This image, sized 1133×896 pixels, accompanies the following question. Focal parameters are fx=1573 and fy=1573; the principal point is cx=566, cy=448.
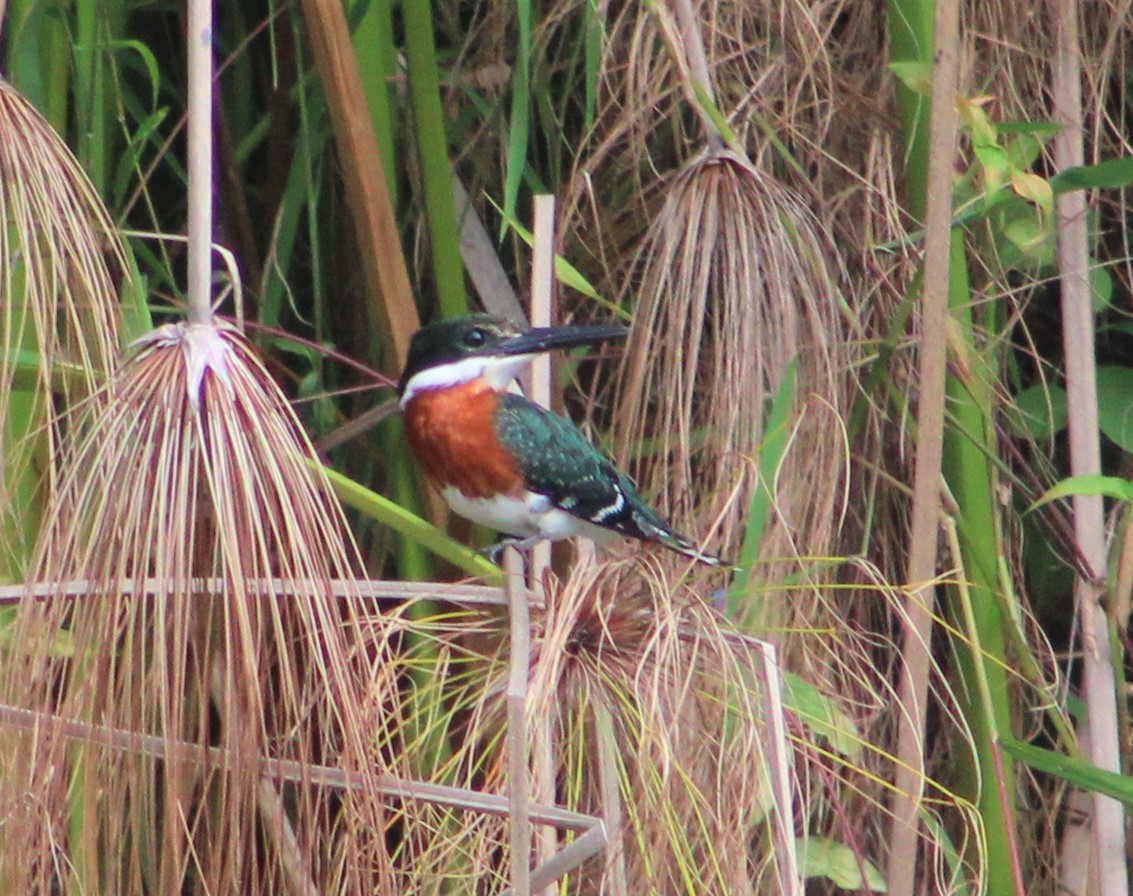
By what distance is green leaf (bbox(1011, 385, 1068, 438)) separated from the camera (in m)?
1.80

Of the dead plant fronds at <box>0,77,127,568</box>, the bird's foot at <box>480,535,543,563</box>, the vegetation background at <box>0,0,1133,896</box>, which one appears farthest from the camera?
the bird's foot at <box>480,535,543,563</box>

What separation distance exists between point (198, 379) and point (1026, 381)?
131 cm

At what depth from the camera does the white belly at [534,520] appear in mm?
1850

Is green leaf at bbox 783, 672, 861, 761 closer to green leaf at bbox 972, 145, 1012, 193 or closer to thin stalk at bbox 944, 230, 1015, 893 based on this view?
thin stalk at bbox 944, 230, 1015, 893

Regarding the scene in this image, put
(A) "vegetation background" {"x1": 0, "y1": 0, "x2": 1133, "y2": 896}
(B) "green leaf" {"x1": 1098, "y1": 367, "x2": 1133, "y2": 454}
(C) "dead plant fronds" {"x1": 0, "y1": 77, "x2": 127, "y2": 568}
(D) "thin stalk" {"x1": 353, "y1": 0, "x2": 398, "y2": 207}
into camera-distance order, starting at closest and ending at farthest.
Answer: (A) "vegetation background" {"x1": 0, "y1": 0, "x2": 1133, "y2": 896}, (C) "dead plant fronds" {"x1": 0, "y1": 77, "x2": 127, "y2": 568}, (D) "thin stalk" {"x1": 353, "y1": 0, "x2": 398, "y2": 207}, (B) "green leaf" {"x1": 1098, "y1": 367, "x2": 1133, "y2": 454}

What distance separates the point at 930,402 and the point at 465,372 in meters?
0.69

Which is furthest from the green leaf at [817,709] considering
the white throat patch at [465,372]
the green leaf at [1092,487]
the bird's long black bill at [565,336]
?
the white throat patch at [465,372]

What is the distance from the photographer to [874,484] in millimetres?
1686

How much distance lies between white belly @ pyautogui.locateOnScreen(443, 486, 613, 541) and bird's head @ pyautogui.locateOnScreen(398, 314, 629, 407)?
16cm

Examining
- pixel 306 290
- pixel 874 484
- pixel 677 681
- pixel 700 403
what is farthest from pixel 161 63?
pixel 677 681

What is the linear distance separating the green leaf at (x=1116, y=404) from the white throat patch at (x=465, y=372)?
0.66 m

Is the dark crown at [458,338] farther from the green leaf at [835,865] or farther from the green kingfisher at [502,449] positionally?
the green leaf at [835,865]

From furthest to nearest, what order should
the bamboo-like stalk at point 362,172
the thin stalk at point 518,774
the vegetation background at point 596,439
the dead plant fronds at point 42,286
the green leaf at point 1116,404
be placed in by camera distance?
1. the green leaf at point 1116,404
2. the bamboo-like stalk at point 362,172
3. the dead plant fronds at point 42,286
4. the vegetation background at point 596,439
5. the thin stalk at point 518,774

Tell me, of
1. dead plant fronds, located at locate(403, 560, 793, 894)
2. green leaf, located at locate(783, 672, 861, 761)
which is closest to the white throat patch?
dead plant fronds, located at locate(403, 560, 793, 894)
